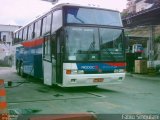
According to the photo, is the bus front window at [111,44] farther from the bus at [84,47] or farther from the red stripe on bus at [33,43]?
the red stripe on bus at [33,43]

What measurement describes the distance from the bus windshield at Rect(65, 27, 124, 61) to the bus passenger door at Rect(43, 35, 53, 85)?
5.35 ft

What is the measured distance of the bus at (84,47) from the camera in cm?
1197

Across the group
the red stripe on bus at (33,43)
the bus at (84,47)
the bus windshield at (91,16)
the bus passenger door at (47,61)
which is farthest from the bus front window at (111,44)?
the red stripe on bus at (33,43)

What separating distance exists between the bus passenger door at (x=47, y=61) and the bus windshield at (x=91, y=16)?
1.83 metres

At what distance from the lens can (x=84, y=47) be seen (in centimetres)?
1212

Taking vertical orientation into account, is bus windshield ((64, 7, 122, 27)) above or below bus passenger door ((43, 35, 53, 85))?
above

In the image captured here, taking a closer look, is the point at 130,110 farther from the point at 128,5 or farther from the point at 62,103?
the point at 128,5

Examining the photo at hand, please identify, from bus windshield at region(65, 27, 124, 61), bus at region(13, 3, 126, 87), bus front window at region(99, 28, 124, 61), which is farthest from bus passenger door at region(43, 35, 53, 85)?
bus front window at region(99, 28, 124, 61)

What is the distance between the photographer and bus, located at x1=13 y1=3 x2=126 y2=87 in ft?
39.3

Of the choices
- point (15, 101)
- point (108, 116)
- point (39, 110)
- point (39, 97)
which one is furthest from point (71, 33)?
point (108, 116)

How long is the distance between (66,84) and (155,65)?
14610mm

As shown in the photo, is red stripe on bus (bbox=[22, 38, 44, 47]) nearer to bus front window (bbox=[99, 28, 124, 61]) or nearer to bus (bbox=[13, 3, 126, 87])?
bus (bbox=[13, 3, 126, 87])

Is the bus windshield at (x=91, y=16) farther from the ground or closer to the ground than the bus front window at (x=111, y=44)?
farther from the ground

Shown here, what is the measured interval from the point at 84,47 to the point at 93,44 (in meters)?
0.42
